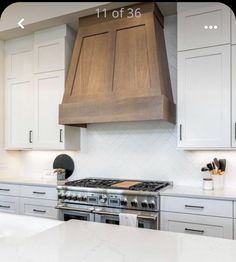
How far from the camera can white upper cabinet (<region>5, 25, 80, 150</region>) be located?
3246 millimetres

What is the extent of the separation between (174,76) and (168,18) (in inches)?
25.5

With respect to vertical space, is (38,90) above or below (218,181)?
above

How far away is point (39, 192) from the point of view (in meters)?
3.06

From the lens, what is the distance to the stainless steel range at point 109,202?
2426 mm

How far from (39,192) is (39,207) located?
0.17 metres

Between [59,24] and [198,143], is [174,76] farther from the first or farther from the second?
[59,24]

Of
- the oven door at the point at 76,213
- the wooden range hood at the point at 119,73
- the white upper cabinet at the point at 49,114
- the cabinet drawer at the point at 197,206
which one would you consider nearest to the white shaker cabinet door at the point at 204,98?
the wooden range hood at the point at 119,73

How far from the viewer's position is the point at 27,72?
3520 mm

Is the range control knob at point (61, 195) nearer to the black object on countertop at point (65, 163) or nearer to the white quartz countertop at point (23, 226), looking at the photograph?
the black object on countertop at point (65, 163)

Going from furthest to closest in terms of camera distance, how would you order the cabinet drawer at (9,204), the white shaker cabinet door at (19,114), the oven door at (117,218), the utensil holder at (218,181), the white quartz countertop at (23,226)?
the white shaker cabinet door at (19,114)
the cabinet drawer at (9,204)
the utensil holder at (218,181)
the oven door at (117,218)
the white quartz countertop at (23,226)

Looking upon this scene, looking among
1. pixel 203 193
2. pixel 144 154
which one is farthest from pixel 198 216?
pixel 144 154

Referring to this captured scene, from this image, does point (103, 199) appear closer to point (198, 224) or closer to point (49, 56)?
point (198, 224)

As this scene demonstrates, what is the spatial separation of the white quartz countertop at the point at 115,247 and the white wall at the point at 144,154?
1.75 m

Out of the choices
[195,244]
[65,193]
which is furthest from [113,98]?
[195,244]
